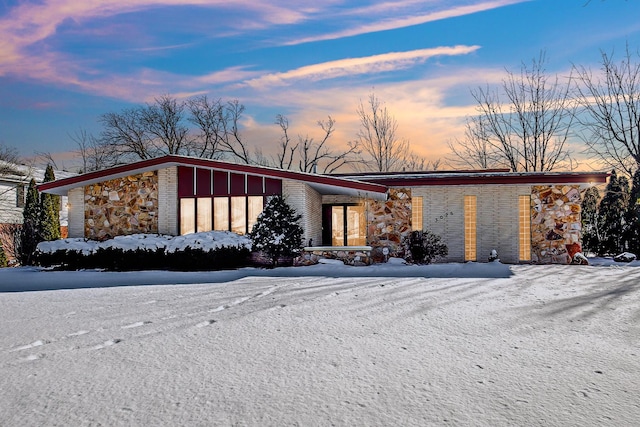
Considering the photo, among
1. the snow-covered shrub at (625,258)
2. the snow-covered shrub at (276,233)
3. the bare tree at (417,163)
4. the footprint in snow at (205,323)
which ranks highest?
the bare tree at (417,163)

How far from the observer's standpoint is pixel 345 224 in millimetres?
16016

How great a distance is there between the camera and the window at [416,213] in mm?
15086

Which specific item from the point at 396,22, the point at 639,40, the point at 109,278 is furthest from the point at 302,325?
the point at 639,40

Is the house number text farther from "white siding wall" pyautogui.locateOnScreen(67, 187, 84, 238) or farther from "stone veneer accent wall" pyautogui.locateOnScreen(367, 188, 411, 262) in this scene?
"white siding wall" pyautogui.locateOnScreen(67, 187, 84, 238)

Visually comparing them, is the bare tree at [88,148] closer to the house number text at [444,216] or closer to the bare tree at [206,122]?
the bare tree at [206,122]

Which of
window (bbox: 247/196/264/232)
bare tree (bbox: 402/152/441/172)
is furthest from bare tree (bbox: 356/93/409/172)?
window (bbox: 247/196/264/232)

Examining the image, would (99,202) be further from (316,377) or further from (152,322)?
(316,377)

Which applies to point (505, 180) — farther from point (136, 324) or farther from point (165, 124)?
point (165, 124)

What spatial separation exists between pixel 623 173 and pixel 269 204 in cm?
1814

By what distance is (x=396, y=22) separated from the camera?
696 inches

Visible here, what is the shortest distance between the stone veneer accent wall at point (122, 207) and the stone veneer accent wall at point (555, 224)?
41.7 feet

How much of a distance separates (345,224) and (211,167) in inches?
201

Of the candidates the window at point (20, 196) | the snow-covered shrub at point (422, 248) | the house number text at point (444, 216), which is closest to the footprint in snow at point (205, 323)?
the snow-covered shrub at point (422, 248)

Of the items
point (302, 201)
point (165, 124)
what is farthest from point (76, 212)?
point (165, 124)
